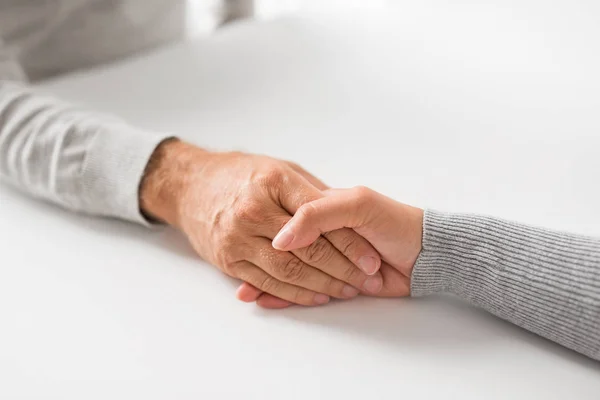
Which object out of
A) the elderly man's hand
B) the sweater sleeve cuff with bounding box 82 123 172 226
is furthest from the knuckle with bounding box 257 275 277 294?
the sweater sleeve cuff with bounding box 82 123 172 226

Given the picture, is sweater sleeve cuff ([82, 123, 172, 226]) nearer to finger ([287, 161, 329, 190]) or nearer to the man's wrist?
the man's wrist

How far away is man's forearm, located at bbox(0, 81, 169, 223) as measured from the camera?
97 centimetres

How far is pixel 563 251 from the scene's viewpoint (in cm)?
74

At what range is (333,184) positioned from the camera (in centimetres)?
105

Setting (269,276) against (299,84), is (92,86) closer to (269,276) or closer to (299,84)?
(299,84)

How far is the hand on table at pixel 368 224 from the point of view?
779 millimetres

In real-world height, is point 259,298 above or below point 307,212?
below

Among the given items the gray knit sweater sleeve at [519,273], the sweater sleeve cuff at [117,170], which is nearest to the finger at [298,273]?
the gray knit sweater sleeve at [519,273]

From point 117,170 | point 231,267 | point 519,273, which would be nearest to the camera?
point 519,273

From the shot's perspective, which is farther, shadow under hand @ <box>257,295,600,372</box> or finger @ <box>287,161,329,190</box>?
finger @ <box>287,161,329,190</box>

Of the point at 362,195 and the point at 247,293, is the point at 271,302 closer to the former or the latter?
the point at 247,293

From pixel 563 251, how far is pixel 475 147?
0.43 metres

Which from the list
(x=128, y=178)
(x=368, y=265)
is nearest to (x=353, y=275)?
(x=368, y=265)

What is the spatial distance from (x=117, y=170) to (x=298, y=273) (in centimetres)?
36
